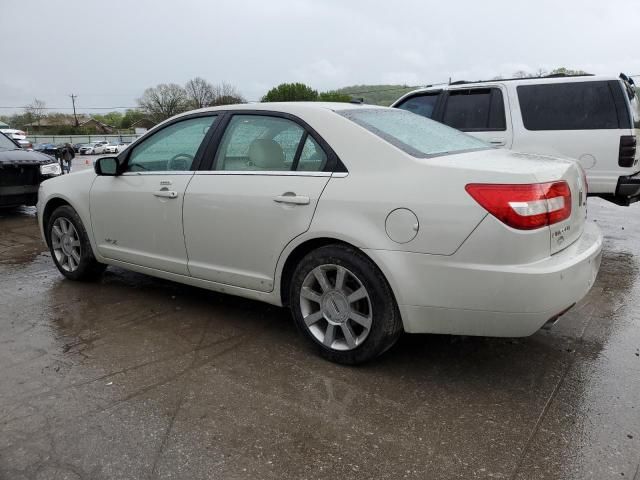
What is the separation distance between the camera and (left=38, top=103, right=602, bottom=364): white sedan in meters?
2.68

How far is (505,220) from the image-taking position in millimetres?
2613

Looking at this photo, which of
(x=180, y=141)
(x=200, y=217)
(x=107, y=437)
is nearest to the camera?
(x=107, y=437)

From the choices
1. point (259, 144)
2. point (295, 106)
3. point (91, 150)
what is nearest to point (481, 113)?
point (295, 106)

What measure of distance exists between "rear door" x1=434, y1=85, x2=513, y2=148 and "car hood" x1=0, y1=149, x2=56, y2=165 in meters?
6.55

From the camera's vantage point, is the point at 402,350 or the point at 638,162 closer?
the point at 402,350

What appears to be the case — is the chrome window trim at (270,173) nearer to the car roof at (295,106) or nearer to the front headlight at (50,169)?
the car roof at (295,106)

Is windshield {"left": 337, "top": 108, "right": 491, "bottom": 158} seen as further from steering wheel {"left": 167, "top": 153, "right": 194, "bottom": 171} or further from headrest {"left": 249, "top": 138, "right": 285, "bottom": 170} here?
steering wheel {"left": 167, "top": 153, "right": 194, "bottom": 171}

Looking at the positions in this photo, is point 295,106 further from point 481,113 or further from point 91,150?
point 91,150

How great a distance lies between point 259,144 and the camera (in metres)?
3.62

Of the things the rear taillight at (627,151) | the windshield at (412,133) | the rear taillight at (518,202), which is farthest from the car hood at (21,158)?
the rear taillight at (627,151)

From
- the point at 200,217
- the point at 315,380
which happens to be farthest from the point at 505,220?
the point at 200,217

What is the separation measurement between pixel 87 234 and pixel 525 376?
3727 millimetres

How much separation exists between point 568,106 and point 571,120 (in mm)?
174

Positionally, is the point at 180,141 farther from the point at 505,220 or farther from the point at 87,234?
the point at 505,220
